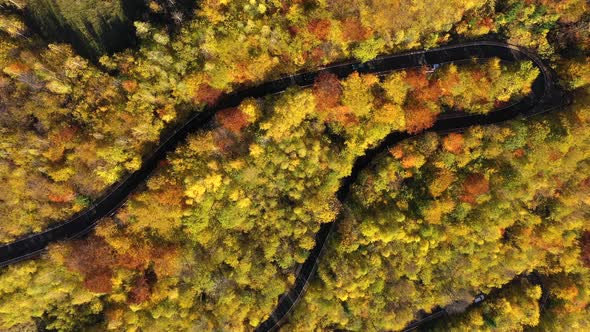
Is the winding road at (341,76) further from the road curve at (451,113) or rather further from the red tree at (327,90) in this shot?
the red tree at (327,90)

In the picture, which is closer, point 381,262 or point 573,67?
point 573,67

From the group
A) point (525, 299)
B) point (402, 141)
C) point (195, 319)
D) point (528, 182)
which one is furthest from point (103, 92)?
point (525, 299)

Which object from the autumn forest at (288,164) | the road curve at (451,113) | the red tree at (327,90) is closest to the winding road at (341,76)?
the road curve at (451,113)

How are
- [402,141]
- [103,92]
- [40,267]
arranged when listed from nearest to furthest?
[103,92] < [40,267] < [402,141]

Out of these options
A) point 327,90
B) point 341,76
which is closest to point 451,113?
point 341,76

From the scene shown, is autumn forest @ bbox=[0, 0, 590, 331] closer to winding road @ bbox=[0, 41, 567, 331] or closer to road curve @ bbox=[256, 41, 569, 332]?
road curve @ bbox=[256, 41, 569, 332]

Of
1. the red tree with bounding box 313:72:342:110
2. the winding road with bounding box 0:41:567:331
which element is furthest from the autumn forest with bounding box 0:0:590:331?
the winding road with bounding box 0:41:567:331

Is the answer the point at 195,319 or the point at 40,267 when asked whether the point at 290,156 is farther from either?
the point at 40,267
